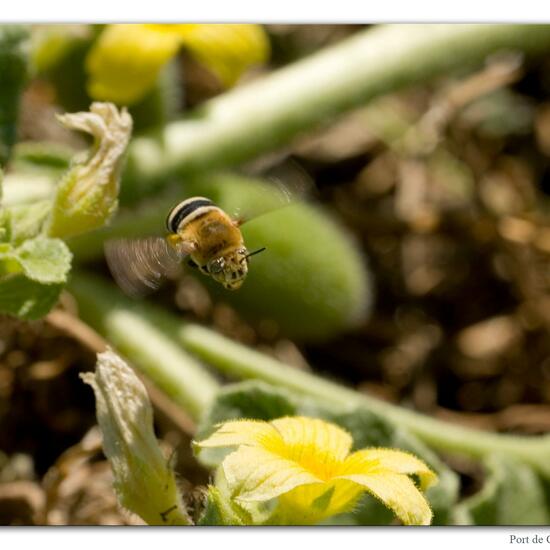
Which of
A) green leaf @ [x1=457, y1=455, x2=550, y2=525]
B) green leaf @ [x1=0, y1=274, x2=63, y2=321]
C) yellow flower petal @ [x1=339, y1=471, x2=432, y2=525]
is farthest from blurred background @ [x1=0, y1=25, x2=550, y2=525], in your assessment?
yellow flower petal @ [x1=339, y1=471, x2=432, y2=525]

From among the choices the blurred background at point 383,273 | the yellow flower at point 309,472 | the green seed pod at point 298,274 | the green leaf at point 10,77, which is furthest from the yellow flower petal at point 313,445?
the green leaf at point 10,77

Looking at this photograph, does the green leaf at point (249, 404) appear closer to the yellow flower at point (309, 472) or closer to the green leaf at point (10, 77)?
the yellow flower at point (309, 472)

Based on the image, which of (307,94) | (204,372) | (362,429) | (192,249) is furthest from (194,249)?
(307,94)

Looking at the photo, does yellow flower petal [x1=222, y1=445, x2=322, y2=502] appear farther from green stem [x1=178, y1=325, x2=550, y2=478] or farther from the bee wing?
green stem [x1=178, y1=325, x2=550, y2=478]

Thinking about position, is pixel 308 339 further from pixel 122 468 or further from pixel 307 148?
pixel 122 468

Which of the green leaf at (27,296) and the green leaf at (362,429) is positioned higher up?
the green leaf at (27,296)
